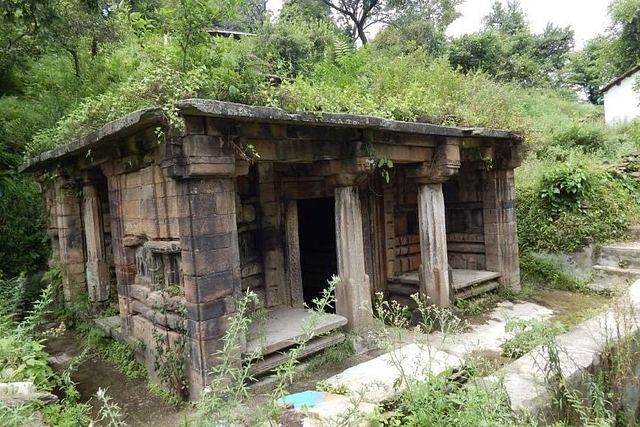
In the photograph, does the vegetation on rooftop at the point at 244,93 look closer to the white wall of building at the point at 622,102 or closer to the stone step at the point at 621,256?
the stone step at the point at 621,256

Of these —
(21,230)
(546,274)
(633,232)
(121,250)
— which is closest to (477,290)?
(546,274)

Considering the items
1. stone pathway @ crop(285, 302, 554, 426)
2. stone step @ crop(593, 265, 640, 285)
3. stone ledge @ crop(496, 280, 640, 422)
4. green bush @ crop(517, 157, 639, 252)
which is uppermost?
green bush @ crop(517, 157, 639, 252)

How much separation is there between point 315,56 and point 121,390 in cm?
1122

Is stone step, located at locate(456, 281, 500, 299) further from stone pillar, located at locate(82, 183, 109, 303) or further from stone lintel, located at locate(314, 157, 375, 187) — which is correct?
stone pillar, located at locate(82, 183, 109, 303)

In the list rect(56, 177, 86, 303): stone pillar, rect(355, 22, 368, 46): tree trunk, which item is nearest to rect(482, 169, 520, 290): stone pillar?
rect(56, 177, 86, 303): stone pillar

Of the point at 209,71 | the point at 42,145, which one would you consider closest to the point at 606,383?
the point at 209,71

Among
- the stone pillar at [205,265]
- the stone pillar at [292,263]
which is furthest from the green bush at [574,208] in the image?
the stone pillar at [205,265]

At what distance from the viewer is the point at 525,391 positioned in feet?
9.71

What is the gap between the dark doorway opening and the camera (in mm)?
7957

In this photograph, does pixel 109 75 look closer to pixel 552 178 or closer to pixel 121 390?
pixel 121 390

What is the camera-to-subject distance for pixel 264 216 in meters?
5.89

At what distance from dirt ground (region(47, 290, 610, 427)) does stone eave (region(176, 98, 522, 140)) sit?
2455 millimetres

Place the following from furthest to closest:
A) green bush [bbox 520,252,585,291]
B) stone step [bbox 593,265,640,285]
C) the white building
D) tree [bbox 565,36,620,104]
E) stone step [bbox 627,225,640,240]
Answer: tree [bbox 565,36,620,104], the white building, stone step [bbox 627,225,640,240], green bush [bbox 520,252,585,291], stone step [bbox 593,265,640,285]

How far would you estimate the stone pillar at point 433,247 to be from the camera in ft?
20.8
